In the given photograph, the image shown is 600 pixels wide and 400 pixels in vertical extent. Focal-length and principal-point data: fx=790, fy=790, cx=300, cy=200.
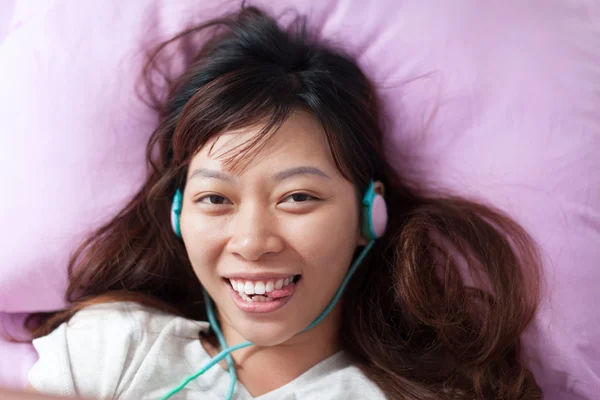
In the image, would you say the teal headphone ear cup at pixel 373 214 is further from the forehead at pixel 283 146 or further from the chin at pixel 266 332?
the chin at pixel 266 332

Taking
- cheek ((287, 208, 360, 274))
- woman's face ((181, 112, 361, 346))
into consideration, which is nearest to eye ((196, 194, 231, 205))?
woman's face ((181, 112, 361, 346))

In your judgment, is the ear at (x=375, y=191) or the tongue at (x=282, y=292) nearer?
the tongue at (x=282, y=292)

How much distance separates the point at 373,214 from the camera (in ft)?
4.32

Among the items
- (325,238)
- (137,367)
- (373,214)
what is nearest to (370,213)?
(373,214)

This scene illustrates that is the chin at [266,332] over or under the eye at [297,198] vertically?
under

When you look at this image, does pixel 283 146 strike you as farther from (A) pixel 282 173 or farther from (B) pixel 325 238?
(B) pixel 325 238

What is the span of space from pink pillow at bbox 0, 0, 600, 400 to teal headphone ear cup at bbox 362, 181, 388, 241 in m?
0.16

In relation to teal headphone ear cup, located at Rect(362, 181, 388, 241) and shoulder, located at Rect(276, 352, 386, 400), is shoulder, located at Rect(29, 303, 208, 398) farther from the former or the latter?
teal headphone ear cup, located at Rect(362, 181, 388, 241)

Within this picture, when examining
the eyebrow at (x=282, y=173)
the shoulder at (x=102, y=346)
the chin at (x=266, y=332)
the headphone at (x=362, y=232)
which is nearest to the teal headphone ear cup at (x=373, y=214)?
the headphone at (x=362, y=232)

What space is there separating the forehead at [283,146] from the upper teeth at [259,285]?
179 mm

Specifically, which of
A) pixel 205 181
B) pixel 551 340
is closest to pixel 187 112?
pixel 205 181

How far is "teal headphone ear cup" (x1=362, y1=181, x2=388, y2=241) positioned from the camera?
4.32 feet

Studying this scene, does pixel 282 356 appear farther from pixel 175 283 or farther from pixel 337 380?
pixel 175 283

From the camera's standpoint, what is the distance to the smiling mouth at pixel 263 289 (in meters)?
1.23
